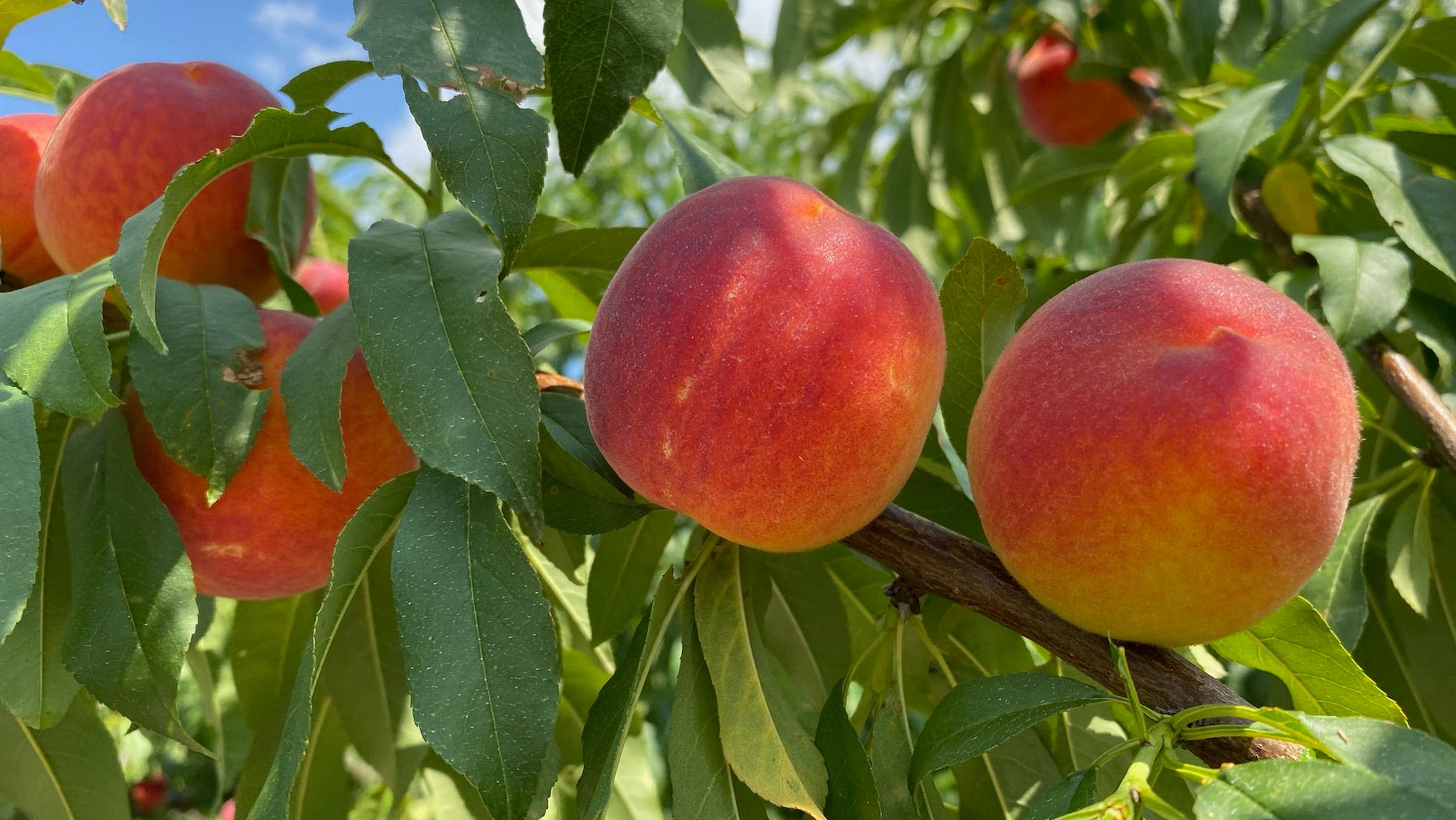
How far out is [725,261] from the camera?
784 millimetres

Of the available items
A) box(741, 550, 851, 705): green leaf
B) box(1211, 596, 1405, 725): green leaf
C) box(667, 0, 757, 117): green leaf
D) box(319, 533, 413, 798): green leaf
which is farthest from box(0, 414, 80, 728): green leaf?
box(1211, 596, 1405, 725): green leaf

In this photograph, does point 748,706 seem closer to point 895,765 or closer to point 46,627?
point 895,765

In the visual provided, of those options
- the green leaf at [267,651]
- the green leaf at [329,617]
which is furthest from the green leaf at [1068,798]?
the green leaf at [267,651]

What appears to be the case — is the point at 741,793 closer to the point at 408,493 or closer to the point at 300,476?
the point at 408,493

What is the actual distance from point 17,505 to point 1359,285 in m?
1.11

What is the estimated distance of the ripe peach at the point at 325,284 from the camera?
1435 millimetres

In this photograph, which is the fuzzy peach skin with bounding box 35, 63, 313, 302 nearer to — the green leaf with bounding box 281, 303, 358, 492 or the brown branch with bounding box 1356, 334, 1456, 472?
the green leaf with bounding box 281, 303, 358, 492

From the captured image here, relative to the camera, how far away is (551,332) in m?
1.04

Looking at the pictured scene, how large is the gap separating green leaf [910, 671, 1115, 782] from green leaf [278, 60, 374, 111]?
83 centimetres

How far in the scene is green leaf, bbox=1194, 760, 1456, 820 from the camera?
55 cm

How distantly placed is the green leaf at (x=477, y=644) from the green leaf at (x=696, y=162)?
392mm

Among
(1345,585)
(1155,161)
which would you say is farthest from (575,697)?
(1155,161)

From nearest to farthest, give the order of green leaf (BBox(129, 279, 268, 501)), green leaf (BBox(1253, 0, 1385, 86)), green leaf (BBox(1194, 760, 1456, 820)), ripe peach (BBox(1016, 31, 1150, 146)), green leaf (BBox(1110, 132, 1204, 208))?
green leaf (BBox(1194, 760, 1456, 820)) → green leaf (BBox(129, 279, 268, 501)) → green leaf (BBox(1253, 0, 1385, 86)) → green leaf (BBox(1110, 132, 1204, 208)) → ripe peach (BBox(1016, 31, 1150, 146))

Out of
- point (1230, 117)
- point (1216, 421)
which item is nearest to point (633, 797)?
point (1216, 421)
